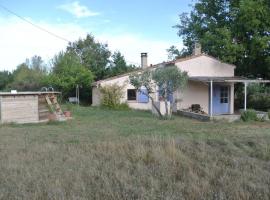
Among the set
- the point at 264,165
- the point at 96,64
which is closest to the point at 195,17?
the point at 96,64

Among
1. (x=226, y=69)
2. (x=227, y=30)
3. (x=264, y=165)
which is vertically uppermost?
(x=227, y=30)

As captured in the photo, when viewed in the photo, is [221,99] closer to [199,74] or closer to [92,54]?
[199,74]

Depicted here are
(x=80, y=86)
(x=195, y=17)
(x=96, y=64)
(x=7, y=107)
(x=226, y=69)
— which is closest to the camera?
(x=7, y=107)

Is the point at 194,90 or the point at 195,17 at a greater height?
the point at 195,17

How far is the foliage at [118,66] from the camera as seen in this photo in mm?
40269

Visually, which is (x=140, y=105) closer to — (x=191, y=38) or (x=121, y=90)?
(x=121, y=90)

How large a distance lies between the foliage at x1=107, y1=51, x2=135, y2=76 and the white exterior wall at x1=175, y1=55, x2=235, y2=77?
12.8m

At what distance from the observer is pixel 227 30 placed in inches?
1098

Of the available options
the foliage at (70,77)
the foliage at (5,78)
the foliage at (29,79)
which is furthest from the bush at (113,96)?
the foliage at (5,78)

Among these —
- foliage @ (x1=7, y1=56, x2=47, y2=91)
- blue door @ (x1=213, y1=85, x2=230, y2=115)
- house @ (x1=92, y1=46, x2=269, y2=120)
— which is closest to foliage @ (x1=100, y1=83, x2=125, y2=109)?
house @ (x1=92, y1=46, x2=269, y2=120)

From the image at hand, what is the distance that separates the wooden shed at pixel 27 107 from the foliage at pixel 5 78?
33.5 meters

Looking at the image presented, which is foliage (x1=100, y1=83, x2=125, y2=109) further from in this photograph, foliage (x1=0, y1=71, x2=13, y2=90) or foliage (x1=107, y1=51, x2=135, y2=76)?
foliage (x1=0, y1=71, x2=13, y2=90)

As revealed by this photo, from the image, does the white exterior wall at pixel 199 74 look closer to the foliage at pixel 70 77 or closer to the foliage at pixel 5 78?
the foliage at pixel 70 77

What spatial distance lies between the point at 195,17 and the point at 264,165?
27152mm
